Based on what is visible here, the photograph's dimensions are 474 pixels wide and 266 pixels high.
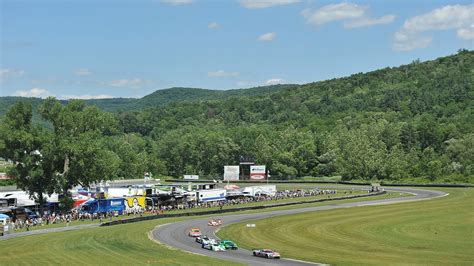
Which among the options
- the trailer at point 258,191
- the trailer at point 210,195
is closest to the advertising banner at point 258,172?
the trailer at point 258,191

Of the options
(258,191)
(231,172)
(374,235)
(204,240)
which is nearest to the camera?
(204,240)

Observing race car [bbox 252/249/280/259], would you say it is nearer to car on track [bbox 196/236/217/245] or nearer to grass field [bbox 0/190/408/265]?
grass field [bbox 0/190/408/265]

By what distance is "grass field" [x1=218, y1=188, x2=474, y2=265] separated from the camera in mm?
54825

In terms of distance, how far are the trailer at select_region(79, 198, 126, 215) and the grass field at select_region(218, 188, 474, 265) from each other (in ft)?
73.4

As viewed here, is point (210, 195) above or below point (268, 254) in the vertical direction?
above

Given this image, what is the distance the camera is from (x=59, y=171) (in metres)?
102

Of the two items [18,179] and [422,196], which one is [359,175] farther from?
[18,179]

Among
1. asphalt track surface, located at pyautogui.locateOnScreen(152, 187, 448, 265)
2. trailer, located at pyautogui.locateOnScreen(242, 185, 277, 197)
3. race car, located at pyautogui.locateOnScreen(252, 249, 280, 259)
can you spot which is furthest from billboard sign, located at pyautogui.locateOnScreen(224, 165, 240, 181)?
race car, located at pyautogui.locateOnScreen(252, 249, 280, 259)

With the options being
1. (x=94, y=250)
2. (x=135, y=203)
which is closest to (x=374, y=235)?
(x=94, y=250)

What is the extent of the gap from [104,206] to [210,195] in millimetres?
25109

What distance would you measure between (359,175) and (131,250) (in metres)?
131

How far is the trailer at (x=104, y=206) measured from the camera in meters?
92.6

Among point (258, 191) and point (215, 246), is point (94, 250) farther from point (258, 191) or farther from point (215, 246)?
point (258, 191)

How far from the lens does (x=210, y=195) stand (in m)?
114
